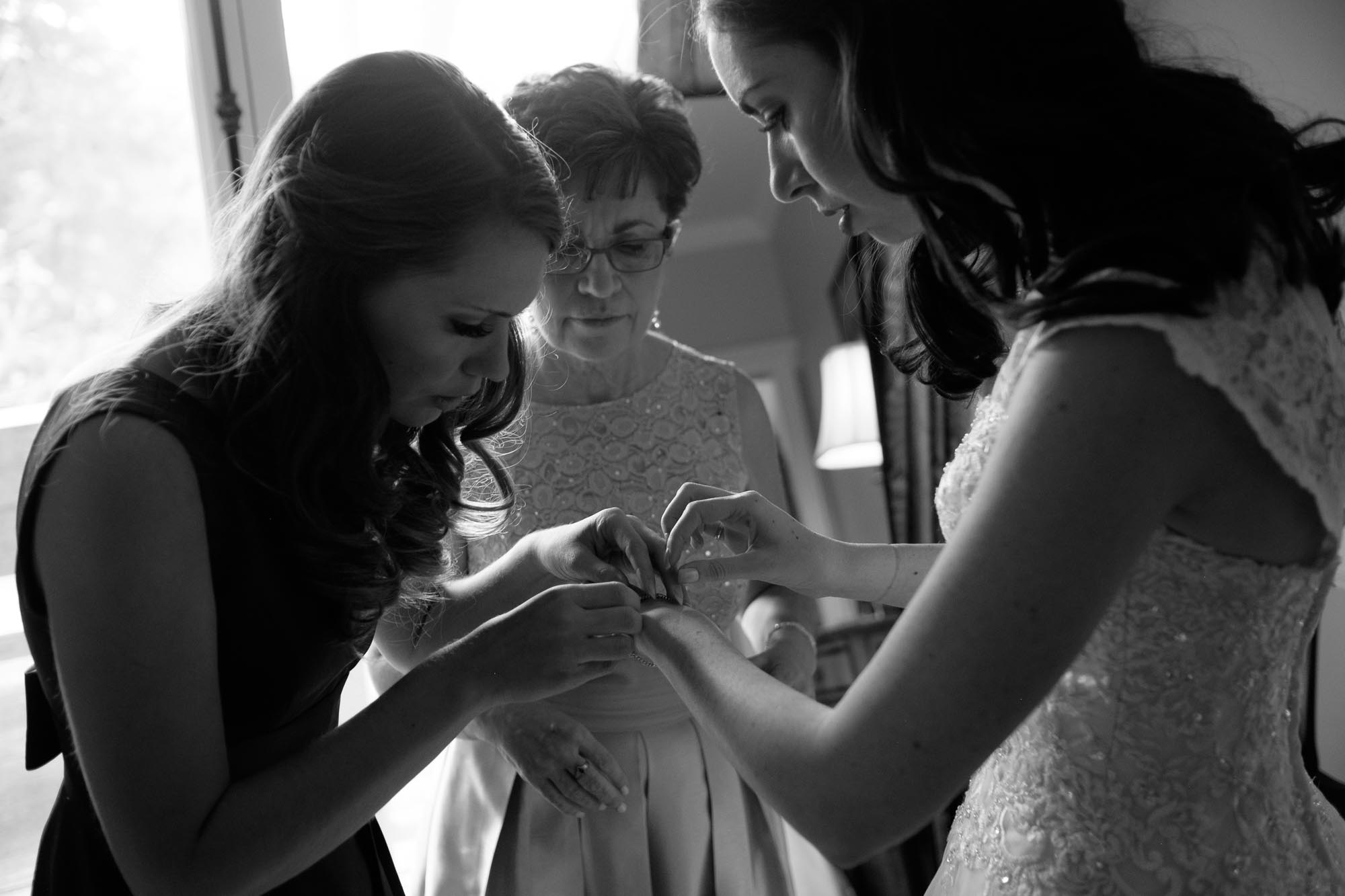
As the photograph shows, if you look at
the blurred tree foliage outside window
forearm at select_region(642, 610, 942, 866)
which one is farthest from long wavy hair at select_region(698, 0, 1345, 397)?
the blurred tree foliage outside window

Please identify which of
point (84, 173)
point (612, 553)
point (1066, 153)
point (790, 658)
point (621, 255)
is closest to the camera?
point (1066, 153)

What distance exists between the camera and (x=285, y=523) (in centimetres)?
106

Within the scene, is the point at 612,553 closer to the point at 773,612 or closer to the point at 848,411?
the point at 773,612

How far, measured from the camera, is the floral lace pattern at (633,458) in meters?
1.82

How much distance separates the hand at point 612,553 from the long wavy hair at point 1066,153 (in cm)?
57

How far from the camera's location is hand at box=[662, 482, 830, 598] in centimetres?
137

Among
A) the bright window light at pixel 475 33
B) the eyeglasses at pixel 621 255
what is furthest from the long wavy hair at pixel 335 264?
the bright window light at pixel 475 33

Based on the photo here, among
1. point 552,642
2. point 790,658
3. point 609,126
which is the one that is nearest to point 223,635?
point 552,642

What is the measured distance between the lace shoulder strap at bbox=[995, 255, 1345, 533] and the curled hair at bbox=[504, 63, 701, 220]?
0.98 meters

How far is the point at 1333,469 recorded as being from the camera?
0.84 m

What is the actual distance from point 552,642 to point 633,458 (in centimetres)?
74

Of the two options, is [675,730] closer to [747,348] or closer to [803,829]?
[803,829]

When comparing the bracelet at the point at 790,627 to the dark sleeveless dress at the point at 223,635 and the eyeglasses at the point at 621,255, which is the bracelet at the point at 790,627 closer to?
the eyeglasses at the point at 621,255

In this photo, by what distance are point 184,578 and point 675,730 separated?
100cm
